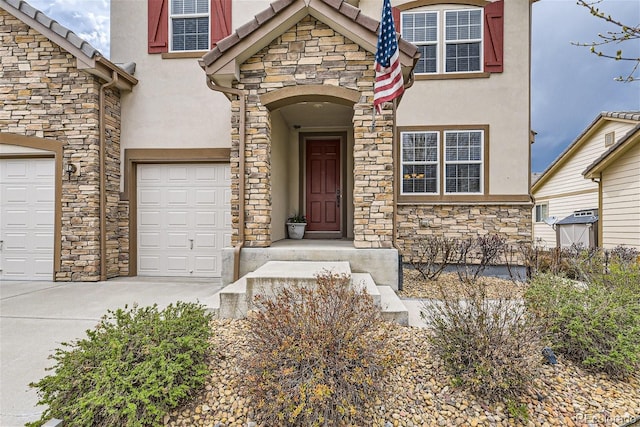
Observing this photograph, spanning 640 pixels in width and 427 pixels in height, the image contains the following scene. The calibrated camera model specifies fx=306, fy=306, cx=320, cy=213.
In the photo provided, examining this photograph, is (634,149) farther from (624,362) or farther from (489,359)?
(489,359)

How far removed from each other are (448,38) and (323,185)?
4.59 m

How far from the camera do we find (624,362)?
104 inches

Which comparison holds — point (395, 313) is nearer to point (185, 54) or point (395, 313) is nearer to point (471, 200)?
point (471, 200)

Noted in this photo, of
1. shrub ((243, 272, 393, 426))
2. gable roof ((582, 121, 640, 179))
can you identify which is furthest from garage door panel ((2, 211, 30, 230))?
gable roof ((582, 121, 640, 179))

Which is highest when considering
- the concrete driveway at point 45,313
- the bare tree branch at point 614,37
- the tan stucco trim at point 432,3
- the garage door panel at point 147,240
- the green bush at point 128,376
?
the tan stucco trim at point 432,3

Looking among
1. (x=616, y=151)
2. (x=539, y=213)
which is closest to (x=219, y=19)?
(x=616, y=151)

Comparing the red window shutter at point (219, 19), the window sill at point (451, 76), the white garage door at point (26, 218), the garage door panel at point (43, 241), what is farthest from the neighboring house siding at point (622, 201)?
the white garage door at point (26, 218)

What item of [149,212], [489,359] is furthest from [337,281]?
[149,212]

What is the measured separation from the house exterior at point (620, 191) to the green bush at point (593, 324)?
23.6ft

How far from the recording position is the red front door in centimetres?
807

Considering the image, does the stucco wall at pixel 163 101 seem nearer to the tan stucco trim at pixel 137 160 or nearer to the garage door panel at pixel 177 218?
the tan stucco trim at pixel 137 160

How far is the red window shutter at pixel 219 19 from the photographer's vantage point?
7.13 meters

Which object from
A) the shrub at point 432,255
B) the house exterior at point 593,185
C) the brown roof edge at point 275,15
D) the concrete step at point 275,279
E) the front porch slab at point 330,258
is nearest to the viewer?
the concrete step at point 275,279

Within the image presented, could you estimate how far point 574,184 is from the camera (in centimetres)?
1290
